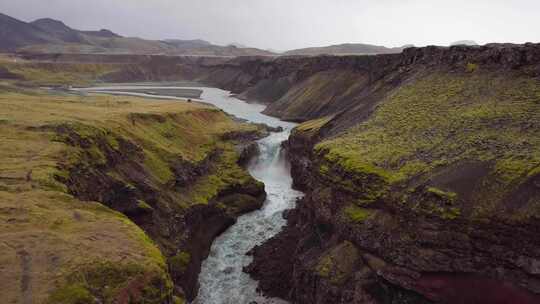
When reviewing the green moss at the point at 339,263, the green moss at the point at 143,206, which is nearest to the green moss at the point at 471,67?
the green moss at the point at 339,263

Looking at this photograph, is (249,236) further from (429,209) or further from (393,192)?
(429,209)

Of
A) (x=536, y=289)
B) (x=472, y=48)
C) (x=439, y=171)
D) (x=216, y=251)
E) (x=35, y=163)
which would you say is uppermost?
(x=472, y=48)

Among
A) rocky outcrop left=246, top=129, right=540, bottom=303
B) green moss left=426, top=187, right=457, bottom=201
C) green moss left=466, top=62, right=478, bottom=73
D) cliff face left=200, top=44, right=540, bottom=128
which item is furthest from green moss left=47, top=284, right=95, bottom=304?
green moss left=466, top=62, right=478, bottom=73

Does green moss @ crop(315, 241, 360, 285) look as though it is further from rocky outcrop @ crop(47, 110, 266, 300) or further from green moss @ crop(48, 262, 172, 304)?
green moss @ crop(48, 262, 172, 304)

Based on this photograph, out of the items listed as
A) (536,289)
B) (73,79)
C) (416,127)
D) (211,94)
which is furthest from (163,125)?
(73,79)

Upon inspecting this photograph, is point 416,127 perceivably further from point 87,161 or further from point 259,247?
point 87,161

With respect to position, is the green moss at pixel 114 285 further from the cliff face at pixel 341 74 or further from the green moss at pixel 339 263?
the cliff face at pixel 341 74
